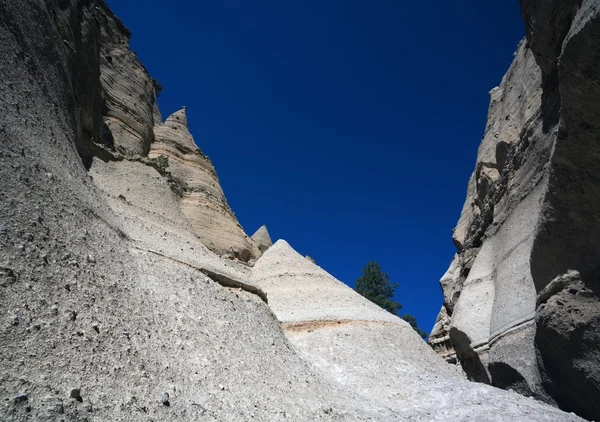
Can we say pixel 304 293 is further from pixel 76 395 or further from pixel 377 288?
pixel 377 288

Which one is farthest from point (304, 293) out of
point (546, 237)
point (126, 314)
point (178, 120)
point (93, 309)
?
point (178, 120)

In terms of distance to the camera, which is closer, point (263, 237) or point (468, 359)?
point (468, 359)

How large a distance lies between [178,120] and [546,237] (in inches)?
705

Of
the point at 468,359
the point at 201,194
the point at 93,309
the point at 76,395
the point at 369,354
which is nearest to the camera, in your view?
the point at 76,395

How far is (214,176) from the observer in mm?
18766

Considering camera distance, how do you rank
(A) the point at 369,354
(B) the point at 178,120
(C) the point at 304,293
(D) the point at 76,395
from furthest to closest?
(B) the point at 178,120 < (C) the point at 304,293 < (A) the point at 369,354 < (D) the point at 76,395

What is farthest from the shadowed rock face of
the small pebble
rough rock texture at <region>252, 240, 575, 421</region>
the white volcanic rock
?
the white volcanic rock

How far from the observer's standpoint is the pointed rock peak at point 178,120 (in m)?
20.4

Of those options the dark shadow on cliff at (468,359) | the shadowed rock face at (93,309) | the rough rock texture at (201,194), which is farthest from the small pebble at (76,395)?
the dark shadow on cliff at (468,359)

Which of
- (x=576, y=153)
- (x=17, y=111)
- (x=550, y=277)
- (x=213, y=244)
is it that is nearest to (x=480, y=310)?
(x=550, y=277)

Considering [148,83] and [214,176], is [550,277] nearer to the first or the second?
[214,176]

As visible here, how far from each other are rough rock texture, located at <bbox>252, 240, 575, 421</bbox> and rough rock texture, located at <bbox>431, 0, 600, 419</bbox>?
3.69ft

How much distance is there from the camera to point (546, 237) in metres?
8.12

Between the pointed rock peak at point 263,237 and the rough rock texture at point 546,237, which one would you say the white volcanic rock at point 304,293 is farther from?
the pointed rock peak at point 263,237
